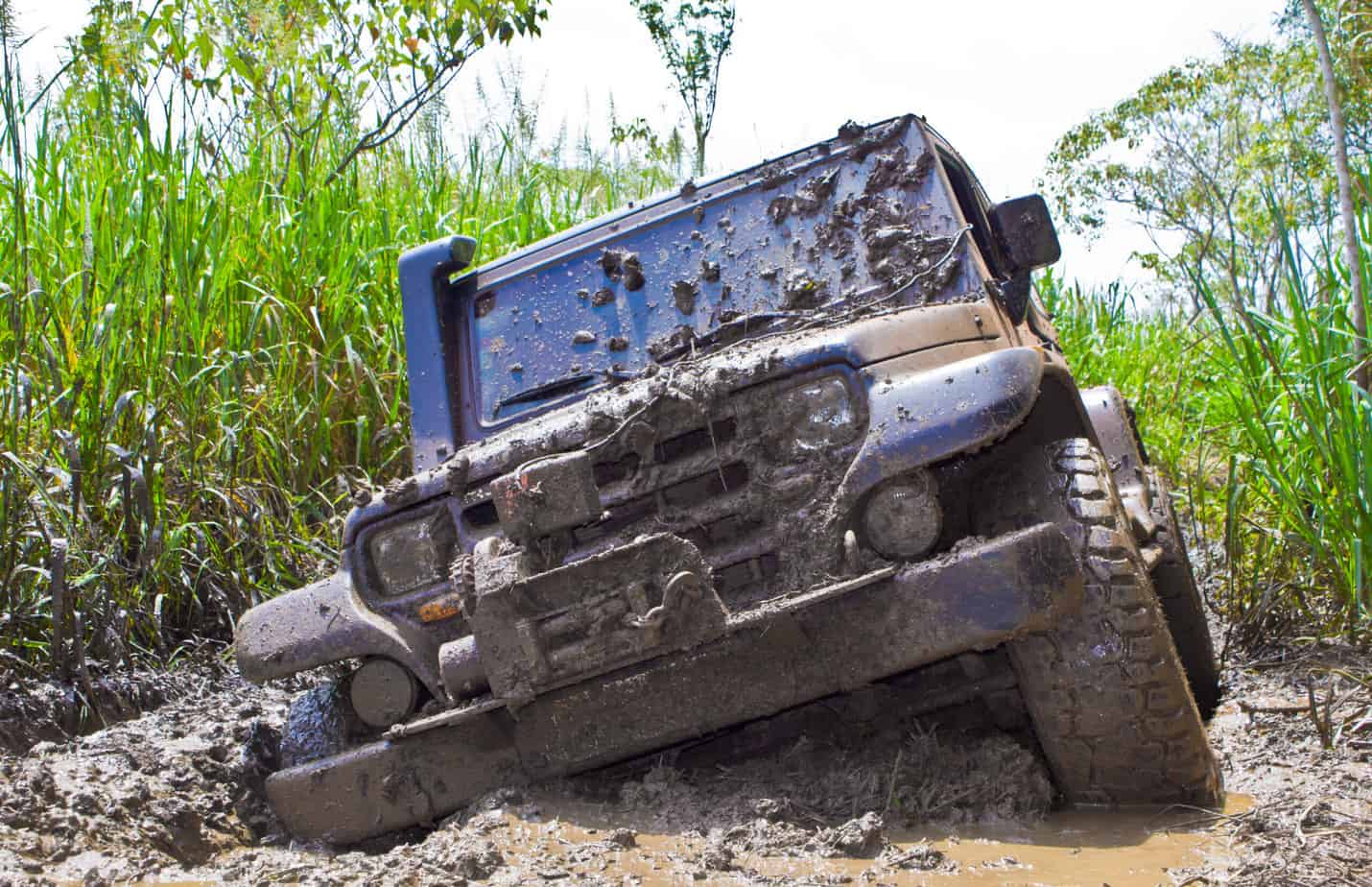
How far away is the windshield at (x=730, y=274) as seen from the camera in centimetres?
339

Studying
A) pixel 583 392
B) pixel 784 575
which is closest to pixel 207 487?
pixel 583 392

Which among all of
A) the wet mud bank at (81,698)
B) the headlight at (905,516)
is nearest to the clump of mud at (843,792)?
the headlight at (905,516)

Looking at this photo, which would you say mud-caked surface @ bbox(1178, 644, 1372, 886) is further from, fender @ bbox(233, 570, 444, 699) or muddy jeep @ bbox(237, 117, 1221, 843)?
fender @ bbox(233, 570, 444, 699)

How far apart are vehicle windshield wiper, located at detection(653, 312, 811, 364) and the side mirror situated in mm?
632

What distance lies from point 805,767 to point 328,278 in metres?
3.58

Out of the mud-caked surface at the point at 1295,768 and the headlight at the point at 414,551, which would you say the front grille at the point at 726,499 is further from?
the mud-caked surface at the point at 1295,768

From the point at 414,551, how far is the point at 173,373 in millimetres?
2096

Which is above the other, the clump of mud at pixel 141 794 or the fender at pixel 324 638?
the fender at pixel 324 638

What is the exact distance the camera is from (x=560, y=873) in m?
2.32

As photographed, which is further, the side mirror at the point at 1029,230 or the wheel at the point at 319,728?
the side mirror at the point at 1029,230

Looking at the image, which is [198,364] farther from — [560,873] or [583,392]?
[560,873]

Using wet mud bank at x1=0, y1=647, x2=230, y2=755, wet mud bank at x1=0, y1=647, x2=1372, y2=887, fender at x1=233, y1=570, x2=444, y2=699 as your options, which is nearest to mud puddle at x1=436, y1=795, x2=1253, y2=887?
wet mud bank at x1=0, y1=647, x2=1372, y2=887

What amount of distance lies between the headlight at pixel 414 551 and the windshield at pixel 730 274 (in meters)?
0.68

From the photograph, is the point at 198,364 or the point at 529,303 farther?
the point at 198,364
